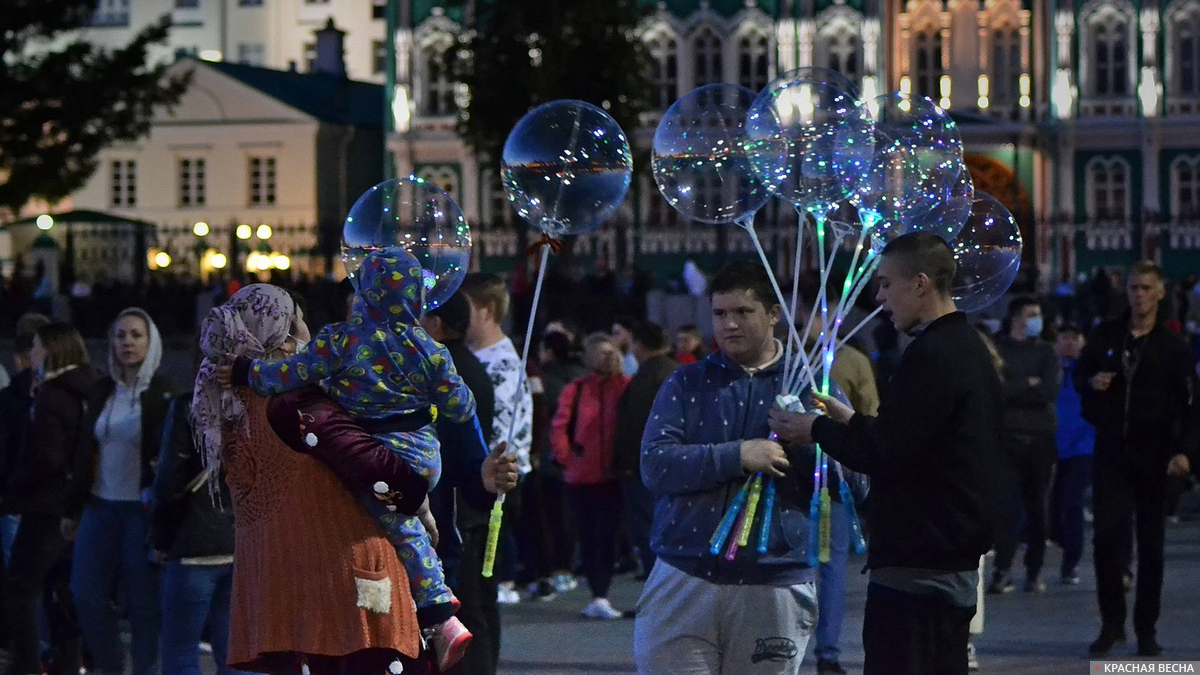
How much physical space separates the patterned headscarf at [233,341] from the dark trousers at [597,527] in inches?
276

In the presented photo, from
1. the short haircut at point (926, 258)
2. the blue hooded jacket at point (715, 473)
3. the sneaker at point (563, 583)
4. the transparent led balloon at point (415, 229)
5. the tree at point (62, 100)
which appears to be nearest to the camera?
the short haircut at point (926, 258)

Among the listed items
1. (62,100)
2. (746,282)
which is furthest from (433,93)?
(746,282)

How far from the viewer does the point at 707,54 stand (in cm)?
4806

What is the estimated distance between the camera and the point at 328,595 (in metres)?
5.39

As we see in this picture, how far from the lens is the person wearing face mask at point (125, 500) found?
8703 millimetres

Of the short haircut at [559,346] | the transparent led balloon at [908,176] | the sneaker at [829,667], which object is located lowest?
the sneaker at [829,667]

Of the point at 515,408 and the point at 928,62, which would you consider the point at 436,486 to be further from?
the point at 928,62

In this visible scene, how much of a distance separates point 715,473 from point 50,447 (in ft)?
14.3

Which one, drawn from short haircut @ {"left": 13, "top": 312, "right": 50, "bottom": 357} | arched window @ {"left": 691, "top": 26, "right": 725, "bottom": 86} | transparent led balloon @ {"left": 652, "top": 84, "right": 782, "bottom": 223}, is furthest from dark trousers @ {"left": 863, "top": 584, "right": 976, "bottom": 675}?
arched window @ {"left": 691, "top": 26, "right": 725, "bottom": 86}

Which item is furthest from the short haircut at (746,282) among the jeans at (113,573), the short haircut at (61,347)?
the short haircut at (61,347)

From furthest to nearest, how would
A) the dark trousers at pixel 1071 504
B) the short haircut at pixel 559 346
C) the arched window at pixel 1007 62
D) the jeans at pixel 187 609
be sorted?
1. the arched window at pixel 1007 62
2. the short haircut at pixel 559 346
3. the dark trousers at pixel 1071 504
4. the jeans at pixel 187 609

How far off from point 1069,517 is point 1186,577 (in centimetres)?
90

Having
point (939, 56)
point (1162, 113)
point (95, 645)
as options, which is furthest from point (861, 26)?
point (95, 645)

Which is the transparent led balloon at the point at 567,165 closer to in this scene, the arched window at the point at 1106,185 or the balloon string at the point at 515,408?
the balloon string at the point at 515,408
